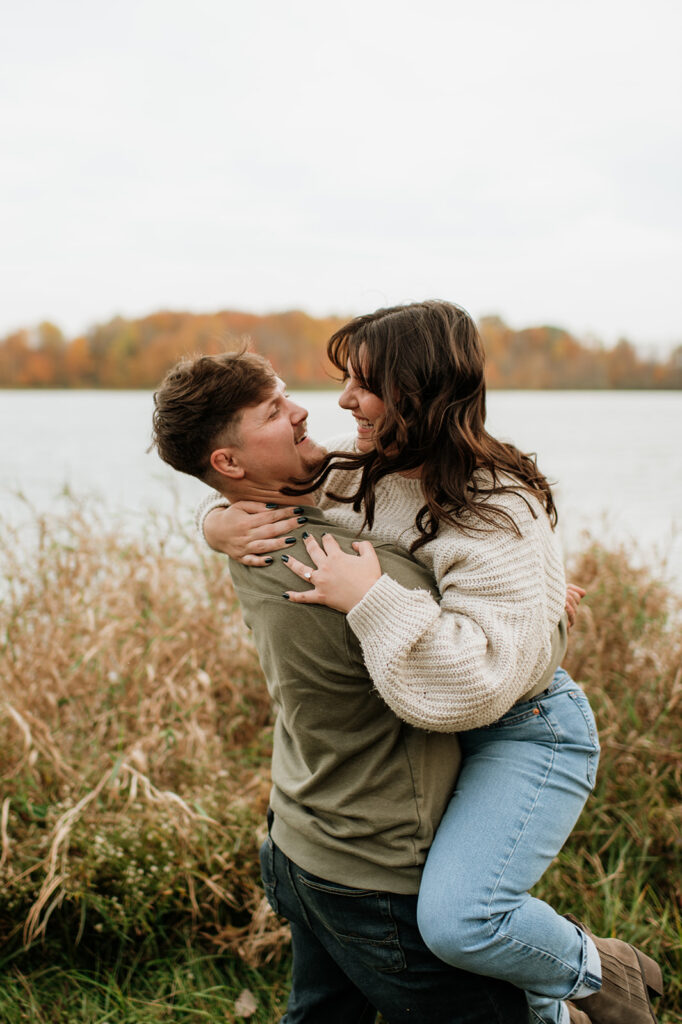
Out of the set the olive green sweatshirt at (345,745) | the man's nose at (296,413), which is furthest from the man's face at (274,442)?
the olive green sweatshirt at (345,745)

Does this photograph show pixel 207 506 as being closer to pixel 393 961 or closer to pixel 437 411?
pixel 437 411

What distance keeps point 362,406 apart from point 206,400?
35cm

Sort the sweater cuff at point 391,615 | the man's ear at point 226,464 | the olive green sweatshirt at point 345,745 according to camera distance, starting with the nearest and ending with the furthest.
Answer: the sweater cuff at point 391,615 → the olive green sweatshirt at point 345,745 → the man's ear at point 226,464

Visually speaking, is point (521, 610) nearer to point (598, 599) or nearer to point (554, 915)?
point (554, 915)

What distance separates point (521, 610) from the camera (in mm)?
1643

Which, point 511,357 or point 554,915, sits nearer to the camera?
point 554,915

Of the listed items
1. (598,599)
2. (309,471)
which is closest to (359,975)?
(309,471)

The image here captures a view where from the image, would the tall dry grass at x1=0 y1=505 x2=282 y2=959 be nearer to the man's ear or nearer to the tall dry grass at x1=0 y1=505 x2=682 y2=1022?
the tall dry grass at x1=0 y1=505 x2=682 y2=1022

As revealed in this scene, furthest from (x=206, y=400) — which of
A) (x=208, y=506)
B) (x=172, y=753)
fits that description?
(x=172, y=753)

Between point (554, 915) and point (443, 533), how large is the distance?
2.79ft

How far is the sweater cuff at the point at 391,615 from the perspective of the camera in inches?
60.4

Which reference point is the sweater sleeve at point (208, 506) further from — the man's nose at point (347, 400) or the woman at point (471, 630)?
the man's nose at point (347, 400)

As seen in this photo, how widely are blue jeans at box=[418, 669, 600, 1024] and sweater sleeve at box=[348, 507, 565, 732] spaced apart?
0.24 meters

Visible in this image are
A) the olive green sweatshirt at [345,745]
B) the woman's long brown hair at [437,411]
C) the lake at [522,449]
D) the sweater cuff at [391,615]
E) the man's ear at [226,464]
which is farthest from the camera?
the lake at [522,449]
